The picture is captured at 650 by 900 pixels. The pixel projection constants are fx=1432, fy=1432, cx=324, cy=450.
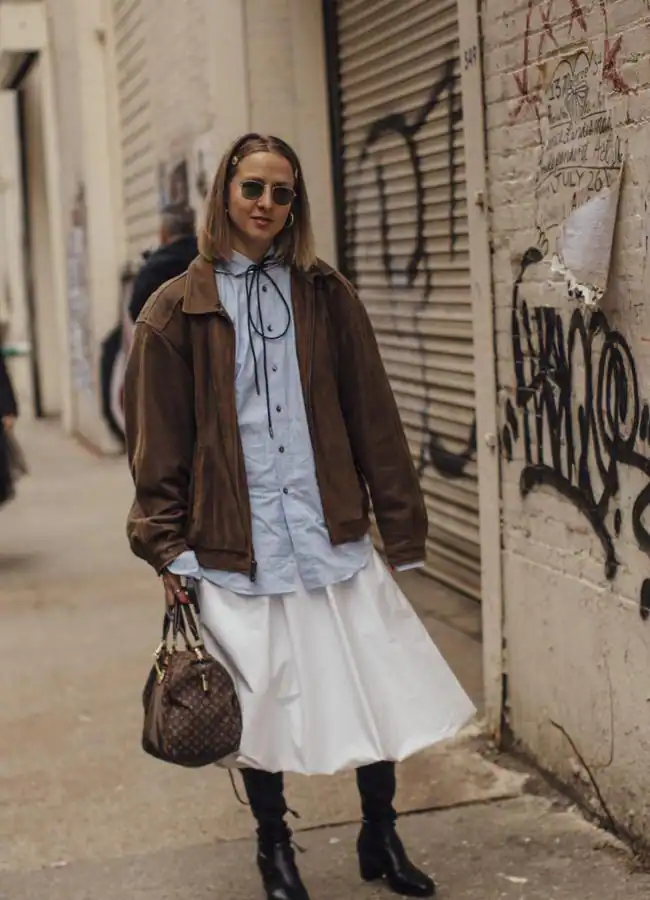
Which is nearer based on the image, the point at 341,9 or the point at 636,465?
the point at 636,465

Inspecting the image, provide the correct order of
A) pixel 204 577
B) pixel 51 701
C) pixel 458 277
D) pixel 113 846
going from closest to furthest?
pixel 204 577 < pixel 113 846 < pixel 51 701 < pixel 458 277

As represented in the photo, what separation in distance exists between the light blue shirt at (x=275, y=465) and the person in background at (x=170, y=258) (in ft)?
10.5

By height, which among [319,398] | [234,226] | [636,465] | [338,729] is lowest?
[338,729]

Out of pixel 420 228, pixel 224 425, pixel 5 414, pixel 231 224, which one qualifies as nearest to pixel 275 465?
pixel 224 425

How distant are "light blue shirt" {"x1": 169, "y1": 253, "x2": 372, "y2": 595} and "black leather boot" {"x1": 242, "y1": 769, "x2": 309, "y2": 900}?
1.63 ft

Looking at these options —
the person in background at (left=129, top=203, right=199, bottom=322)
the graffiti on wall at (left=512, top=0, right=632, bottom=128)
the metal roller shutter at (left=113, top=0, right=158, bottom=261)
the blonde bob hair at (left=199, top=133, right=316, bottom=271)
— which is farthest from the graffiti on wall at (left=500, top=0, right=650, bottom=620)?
the metal roller shutter at (left=113, top=0, right=158, bottom=261)

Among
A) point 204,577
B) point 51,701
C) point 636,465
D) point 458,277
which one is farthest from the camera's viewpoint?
point 458,277

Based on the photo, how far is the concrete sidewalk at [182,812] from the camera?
3863 mm

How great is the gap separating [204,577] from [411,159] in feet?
11.3

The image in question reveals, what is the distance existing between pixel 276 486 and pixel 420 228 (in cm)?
320

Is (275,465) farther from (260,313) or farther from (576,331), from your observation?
(576,331)

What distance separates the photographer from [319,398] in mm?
3486

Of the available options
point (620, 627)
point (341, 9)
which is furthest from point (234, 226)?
point (341, 9)

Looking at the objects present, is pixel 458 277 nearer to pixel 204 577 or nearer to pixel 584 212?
pixel 584 212
